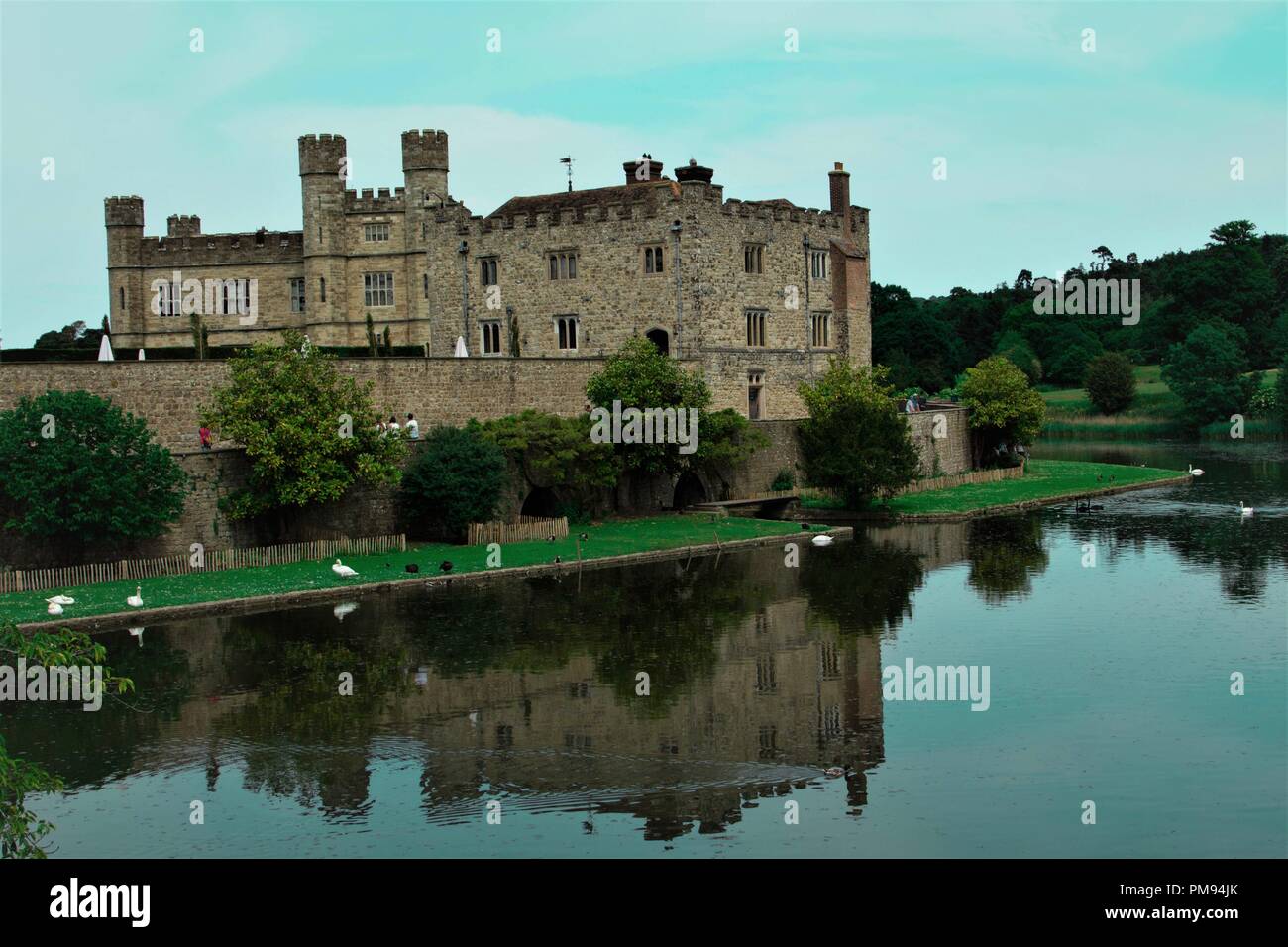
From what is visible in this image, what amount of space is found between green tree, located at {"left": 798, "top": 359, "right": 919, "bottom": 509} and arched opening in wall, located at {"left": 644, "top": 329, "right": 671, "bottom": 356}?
5.39m

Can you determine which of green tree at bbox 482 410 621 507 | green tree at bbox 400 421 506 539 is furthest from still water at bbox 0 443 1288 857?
green tree at bbox 482 410 621 507

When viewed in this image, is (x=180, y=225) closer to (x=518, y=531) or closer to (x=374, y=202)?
(x=374, y=202)

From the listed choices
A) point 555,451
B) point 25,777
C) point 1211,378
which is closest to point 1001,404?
point 555,451

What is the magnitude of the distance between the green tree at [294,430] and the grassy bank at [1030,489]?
19.0 metres

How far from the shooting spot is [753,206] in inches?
2149

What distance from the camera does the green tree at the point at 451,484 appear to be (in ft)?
141

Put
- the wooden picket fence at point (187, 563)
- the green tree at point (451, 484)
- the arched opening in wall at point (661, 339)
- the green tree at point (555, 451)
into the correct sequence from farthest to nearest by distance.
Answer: the arched opening in wall at point (661, 339)
the green tree at point (555, 451)
the green tree at point (451, 484)
the wooden picket fence at point (187, 563)

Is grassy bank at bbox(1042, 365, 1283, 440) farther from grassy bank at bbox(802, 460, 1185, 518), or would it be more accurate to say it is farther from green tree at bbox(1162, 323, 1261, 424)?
grassy bank at bbox(802, 460, 1185, 518)

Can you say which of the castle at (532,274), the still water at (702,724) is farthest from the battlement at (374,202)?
the still water at (702,724)

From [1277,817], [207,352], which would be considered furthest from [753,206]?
[1277,817]

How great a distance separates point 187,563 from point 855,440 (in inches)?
946

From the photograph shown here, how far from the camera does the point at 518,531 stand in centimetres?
4497

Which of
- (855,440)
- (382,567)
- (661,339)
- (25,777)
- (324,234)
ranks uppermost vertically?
(324,234)

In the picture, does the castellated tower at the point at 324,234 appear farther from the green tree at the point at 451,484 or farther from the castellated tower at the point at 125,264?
the green tree at the point at 451,484
